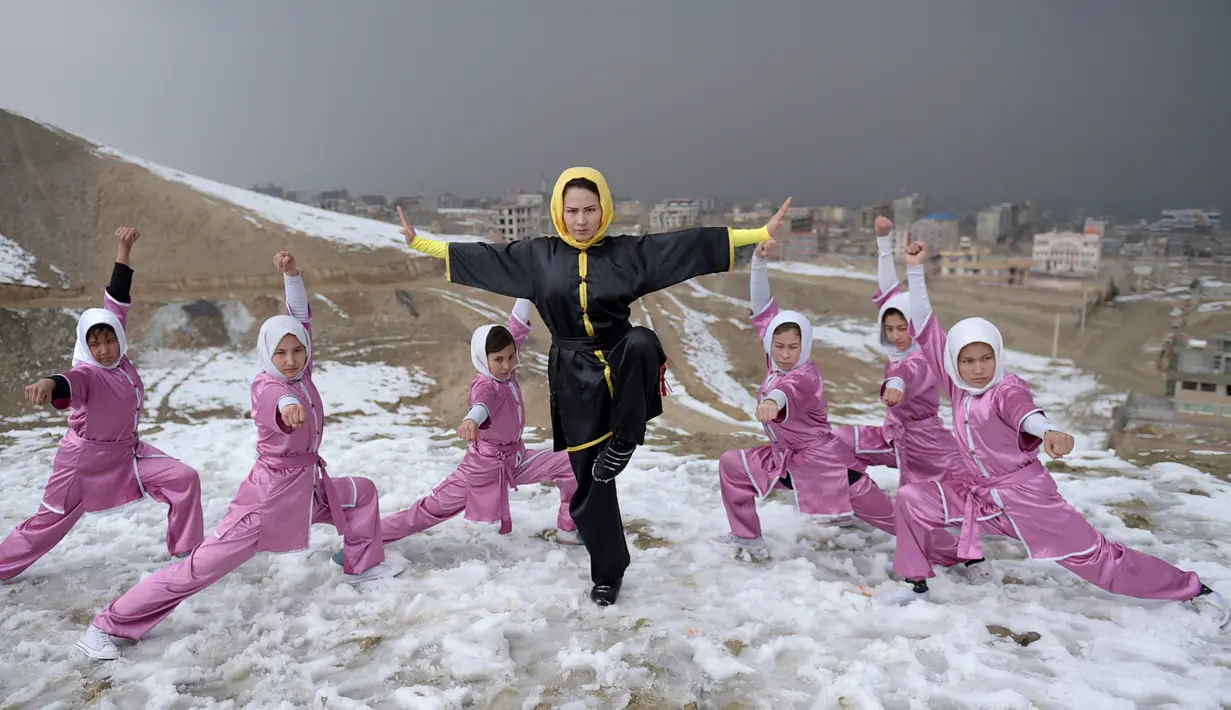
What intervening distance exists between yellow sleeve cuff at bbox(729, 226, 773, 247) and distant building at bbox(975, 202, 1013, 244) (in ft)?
92.8

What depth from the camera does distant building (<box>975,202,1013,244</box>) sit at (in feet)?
89.6

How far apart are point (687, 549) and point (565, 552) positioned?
69 cm

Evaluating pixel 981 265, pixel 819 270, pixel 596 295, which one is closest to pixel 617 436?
pixel 596 295

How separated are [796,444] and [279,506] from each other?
257 centimetres

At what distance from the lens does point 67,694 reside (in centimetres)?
266

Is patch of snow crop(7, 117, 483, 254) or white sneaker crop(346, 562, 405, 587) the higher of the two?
patch of snow crop(7, 117, 483, 254)

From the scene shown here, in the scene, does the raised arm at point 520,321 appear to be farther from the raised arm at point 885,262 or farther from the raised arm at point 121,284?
the raised arm at point 121,284

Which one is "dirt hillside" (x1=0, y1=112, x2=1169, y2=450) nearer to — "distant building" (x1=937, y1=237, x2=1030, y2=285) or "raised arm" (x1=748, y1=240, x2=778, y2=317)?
"distant building" (x1=937, y1=237, x2=1030, y2=285)

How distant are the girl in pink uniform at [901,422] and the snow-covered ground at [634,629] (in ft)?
1.47

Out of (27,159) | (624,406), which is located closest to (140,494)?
(624,406)

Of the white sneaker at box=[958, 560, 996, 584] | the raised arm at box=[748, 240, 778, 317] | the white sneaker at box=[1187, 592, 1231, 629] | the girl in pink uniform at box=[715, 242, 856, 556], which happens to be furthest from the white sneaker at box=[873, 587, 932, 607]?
the raised arm at box=[748, 240, 778, 317]

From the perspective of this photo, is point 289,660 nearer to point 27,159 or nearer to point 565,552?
point 565,552

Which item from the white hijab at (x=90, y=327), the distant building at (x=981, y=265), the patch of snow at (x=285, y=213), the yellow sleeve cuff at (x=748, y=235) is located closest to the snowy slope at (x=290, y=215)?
the patch of snow at (x=285, y=213)

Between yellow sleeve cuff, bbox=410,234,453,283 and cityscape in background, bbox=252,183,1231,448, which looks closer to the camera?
yellow sleeve cuff, bbox=410,234,453,283
